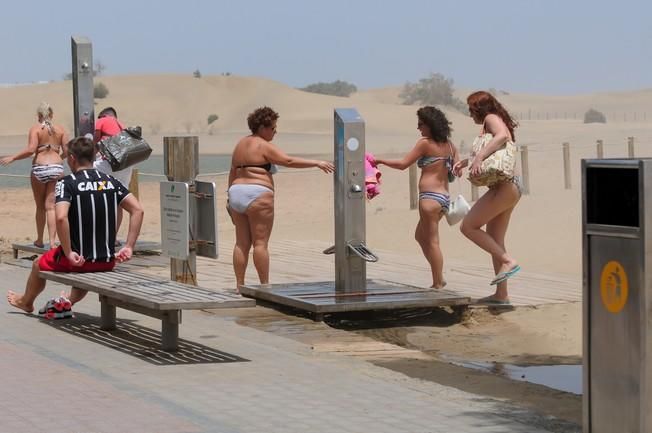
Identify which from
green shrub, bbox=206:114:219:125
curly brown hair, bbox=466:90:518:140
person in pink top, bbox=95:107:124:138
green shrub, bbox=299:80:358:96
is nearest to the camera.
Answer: curly brown hair, bbox=466:90:518:140

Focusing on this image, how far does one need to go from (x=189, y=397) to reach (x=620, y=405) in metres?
2.48

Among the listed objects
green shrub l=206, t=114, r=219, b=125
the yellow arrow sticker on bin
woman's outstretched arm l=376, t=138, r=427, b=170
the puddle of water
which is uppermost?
green shrub l=206, t=114, r=219, b=125

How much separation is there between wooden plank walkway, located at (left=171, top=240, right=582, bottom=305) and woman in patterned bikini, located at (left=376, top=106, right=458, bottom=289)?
1.93ft

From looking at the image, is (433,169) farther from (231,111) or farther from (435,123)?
(231,111)

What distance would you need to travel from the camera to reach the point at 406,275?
536 inches

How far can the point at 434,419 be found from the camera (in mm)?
6949

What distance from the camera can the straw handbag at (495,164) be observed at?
10.8 metres

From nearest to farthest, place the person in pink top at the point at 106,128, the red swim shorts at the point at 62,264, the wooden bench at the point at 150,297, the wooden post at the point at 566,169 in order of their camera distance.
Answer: the wooden bench at the point at 150,297 → the red swim shorts at the point at 62,264 → the person in pink top at the point at 106,128 → the wooden post at the point at 566,169

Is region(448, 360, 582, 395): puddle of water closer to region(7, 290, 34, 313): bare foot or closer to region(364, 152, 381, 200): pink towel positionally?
region(364, 152, 381, 200): pink towel

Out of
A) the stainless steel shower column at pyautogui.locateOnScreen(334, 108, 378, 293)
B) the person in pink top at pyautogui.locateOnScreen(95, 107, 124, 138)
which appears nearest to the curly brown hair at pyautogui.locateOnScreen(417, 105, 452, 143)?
the stainless steel shower column at pyautogui.locateOnScreen(334, 108, 378, 293)

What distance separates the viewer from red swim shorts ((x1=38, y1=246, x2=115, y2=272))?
9.80 metres

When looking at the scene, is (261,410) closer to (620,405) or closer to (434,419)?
(434,419)

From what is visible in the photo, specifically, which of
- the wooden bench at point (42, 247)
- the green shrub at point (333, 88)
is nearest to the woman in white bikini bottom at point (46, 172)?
the wooden bench at point (42, 247)

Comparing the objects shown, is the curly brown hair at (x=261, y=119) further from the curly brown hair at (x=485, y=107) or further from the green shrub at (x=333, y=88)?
the green shrub at (x=333, y=88)
